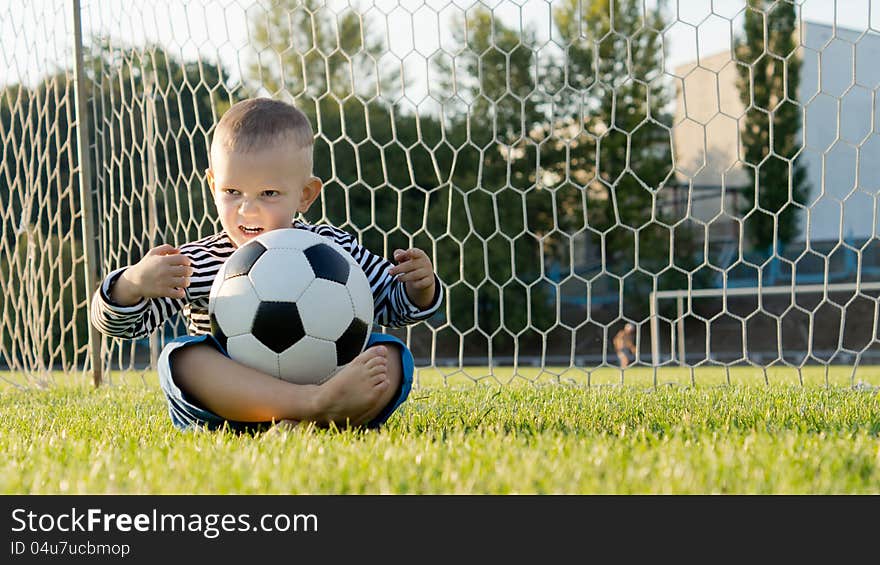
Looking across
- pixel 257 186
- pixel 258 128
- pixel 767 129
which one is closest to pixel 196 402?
pixel 257 186

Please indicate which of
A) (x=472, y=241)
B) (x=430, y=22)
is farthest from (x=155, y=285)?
(x=472, y=241)

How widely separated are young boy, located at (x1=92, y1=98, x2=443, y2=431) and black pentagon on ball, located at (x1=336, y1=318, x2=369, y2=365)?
2.2 inches

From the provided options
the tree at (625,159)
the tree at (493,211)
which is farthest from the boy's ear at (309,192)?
the tree at (625,159)

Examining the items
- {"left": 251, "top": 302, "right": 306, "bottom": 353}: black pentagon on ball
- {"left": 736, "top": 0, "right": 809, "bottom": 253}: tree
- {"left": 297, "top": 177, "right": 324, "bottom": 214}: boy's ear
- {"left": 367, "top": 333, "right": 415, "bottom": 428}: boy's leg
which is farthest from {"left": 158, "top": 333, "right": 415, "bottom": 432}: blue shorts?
{"left": 736, "top": 0, "right": 809, "bottom": 253}: tree

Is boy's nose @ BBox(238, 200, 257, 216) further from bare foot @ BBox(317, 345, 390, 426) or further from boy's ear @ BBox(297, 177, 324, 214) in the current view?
bare foot @ BBox(317, 345, 390, 426)

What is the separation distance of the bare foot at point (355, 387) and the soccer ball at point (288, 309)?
90 millimetres

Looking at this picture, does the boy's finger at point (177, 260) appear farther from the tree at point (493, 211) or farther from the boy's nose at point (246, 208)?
the tree at point (493, 211)

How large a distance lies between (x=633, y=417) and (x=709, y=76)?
67.0 ft

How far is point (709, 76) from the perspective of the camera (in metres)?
21.1

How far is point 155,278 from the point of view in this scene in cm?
192

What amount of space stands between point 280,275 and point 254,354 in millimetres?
174

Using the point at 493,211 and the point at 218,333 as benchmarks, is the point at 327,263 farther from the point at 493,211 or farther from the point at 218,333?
the point at 493,211

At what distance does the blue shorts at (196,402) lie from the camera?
6.37 feet
